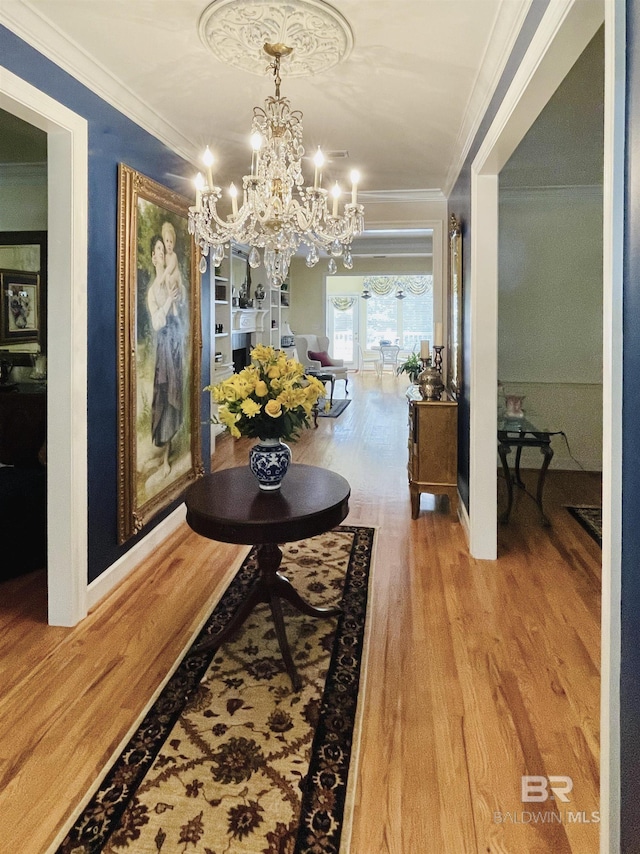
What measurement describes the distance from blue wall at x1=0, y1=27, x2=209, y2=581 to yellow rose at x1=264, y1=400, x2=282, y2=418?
99 cm

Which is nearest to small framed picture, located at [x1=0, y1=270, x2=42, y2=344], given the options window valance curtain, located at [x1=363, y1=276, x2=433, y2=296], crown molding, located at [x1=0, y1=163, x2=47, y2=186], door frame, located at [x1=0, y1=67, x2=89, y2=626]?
crown molding, located at [x1=0, y1=163, x2=47, y2=186]

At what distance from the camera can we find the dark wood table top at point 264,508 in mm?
2208

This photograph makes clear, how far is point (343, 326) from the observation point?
15.0 metres

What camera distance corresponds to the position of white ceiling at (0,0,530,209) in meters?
2.24

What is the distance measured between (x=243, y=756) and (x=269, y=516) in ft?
2.64

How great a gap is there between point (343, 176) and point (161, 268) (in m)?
1.91

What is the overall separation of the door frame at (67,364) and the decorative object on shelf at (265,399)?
0.70m

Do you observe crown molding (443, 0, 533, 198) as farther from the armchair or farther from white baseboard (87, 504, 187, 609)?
the armchair

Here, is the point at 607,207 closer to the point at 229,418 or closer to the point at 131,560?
the point at 229,418

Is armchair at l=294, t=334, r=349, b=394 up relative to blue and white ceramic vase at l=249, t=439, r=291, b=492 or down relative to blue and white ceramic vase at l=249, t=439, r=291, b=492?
up

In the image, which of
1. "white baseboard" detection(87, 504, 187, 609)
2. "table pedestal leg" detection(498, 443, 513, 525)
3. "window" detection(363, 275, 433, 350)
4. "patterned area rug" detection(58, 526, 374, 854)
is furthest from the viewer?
"window" detection(363, 275, 433, 350)

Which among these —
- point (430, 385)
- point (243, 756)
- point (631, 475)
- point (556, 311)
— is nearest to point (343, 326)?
point (556, 311)

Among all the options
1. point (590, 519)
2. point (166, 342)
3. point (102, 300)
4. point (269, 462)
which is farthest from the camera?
point (590, 519)

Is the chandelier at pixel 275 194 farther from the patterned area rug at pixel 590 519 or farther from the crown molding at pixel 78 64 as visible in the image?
the patterned area rug at pixel 590 519
